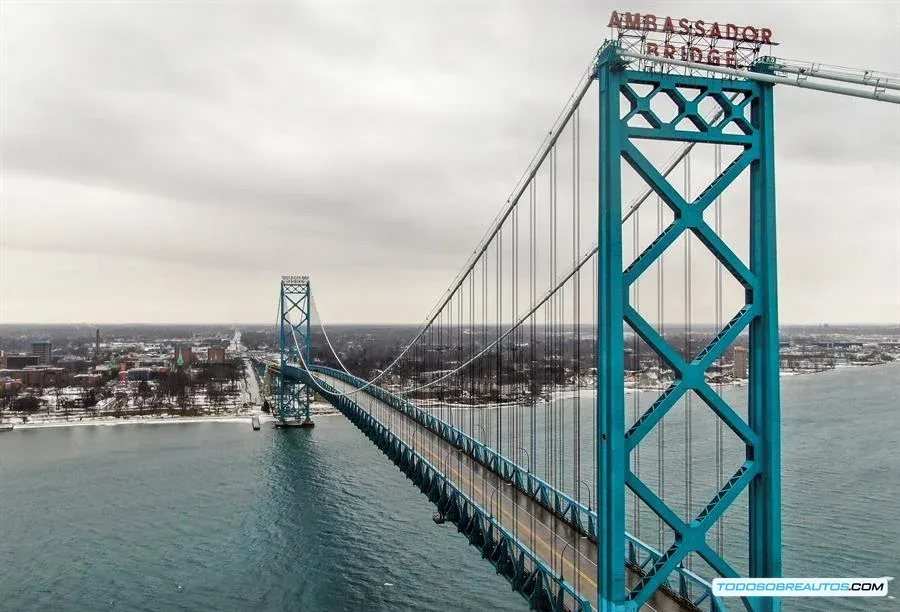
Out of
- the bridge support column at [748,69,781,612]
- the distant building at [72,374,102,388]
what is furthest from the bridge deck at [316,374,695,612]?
the distant building at [72,374,102,388]

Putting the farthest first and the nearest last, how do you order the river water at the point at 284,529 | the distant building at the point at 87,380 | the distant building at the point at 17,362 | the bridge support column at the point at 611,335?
1. the distant building at the point at 17,362
2. the distant building at the point at 87,380
3. the river water at the point at 284,529
4. the bridge support column at the point at 611,335

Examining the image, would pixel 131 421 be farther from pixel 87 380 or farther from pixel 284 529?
pixel 284 529

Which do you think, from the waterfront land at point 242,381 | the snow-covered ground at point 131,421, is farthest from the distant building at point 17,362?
the snow-covered ground at point 131,421

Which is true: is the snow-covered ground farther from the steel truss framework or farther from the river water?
the steel truss framework

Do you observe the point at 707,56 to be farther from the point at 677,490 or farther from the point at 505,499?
the point at 677,490

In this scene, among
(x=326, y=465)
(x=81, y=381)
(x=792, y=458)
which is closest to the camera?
(x=792, y=458)

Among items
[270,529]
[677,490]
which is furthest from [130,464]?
[677,490]

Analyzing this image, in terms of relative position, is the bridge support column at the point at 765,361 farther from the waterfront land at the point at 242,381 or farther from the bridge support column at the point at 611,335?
the waterfront land at the point at 242,381
